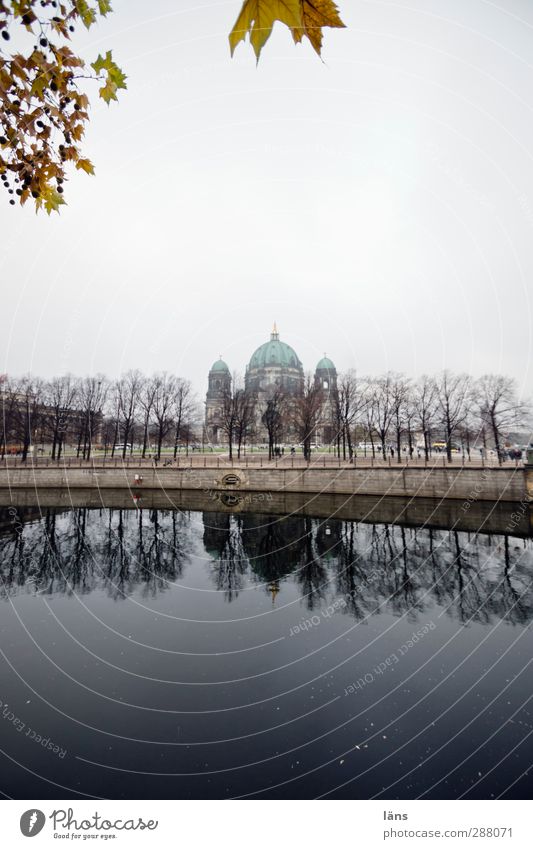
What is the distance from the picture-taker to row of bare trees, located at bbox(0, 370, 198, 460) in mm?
47219

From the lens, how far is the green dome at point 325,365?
94550mm

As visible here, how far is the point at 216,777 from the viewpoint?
18.9 ft

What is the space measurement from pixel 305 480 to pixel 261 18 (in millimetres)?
34664

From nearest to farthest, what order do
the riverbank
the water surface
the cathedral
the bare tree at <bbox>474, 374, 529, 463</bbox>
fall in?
the water surface < the riverbank < the bare tree at <bbox>474, 374, 529, 463</bbox> < the cathedral

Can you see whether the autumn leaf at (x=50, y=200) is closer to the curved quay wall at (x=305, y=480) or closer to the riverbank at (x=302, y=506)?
the riverbank at (x=302, y=506)

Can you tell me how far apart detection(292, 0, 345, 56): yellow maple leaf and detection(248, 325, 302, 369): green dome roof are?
316ft

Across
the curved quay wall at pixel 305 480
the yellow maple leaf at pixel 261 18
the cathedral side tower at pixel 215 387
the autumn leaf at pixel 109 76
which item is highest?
the cathedral side tower at pixel 215 387

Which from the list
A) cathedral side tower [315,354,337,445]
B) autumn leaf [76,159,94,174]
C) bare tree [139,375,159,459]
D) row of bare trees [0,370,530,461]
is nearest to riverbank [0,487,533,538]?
row of bare trees [0,370,530,461]

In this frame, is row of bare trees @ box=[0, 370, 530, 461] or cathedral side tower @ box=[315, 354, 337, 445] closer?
row of bare trees @ box=[0, 370, 530, 461]

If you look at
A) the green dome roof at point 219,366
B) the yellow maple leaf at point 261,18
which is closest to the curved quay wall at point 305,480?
the yellow maple leaf at point 261,18

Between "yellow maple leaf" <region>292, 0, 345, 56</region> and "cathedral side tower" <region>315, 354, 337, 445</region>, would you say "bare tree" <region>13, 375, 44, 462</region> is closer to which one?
"cathedral side tower" <region>315, 354, 337, 445</region>

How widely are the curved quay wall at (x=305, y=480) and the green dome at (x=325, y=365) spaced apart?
61.4 meters

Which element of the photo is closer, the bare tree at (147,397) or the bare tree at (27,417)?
the bare tree at (27,417)
